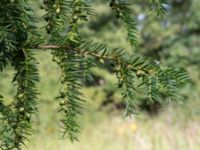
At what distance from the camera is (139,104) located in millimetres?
7891

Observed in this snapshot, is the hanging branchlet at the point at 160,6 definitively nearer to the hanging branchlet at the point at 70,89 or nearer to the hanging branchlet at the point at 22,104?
the hanging branchlet at the point at 70,89

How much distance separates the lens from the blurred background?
5.11 meters

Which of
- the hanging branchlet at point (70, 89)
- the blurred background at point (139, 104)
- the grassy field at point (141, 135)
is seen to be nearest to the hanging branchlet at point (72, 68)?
the hanging branchlet at point (70, 89)

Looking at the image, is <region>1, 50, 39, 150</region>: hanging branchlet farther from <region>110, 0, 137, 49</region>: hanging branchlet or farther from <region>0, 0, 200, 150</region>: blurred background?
<region>110, 0, 137, 49</region>: hanging branchlet

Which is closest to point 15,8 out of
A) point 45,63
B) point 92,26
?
point 45,63

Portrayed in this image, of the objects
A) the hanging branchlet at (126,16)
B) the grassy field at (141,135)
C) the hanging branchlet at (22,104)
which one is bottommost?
the grassy field at (141,135)

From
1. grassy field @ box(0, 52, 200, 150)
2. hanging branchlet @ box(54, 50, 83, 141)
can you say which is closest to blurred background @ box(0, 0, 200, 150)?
grassy field @ box(0, 52, 200, 150)

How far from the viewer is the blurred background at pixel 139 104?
5.11 meters

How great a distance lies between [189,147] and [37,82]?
3910mm

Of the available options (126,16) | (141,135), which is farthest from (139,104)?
(126,16)

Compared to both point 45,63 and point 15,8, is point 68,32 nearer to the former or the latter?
point 15,8

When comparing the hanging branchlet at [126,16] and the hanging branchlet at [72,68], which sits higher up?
the hanging branchlet at [126,16]

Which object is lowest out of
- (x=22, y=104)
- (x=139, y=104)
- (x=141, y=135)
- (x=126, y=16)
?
(x=141, y=135)

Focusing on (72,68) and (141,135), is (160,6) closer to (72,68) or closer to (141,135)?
(72,68)
